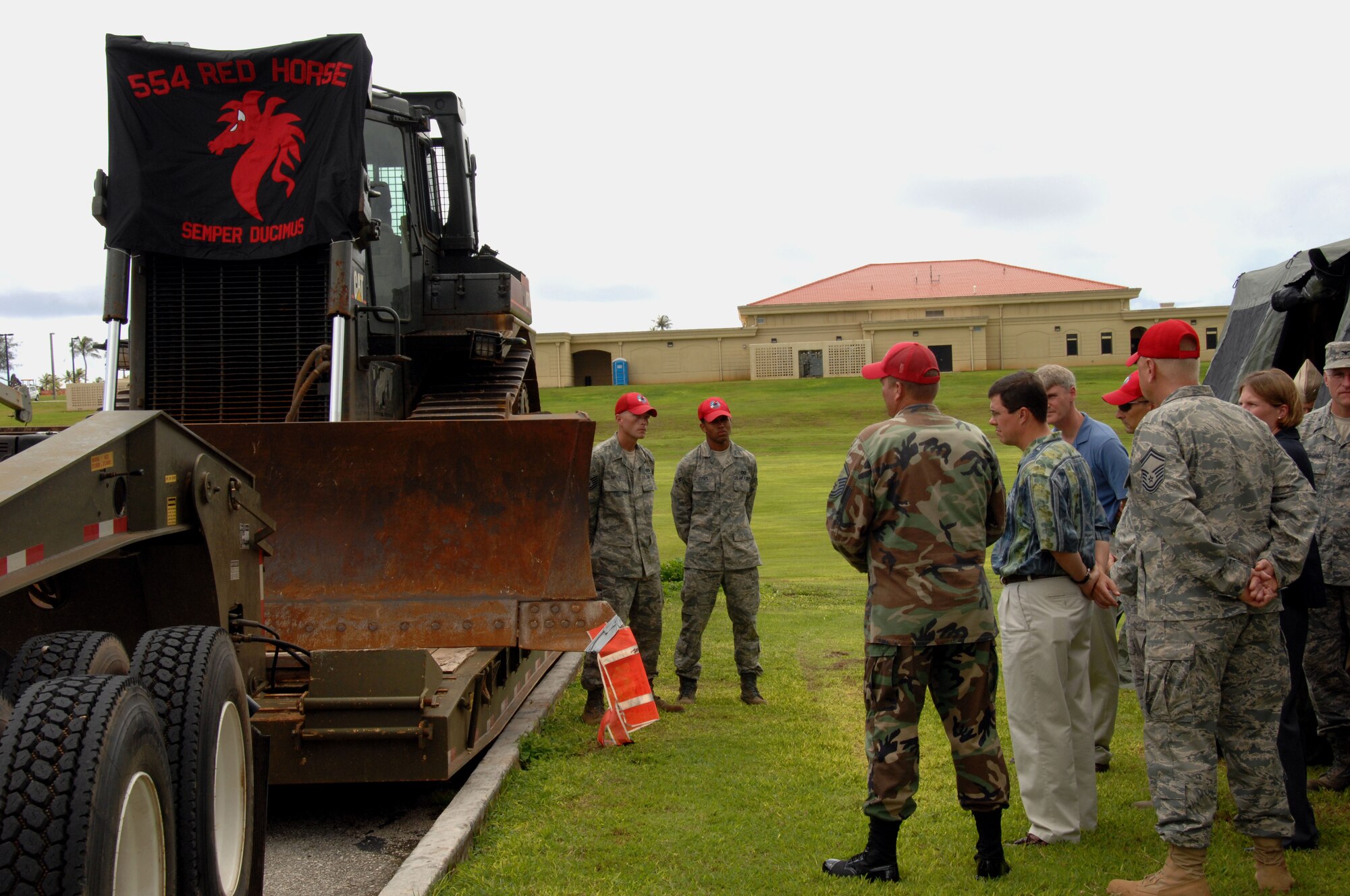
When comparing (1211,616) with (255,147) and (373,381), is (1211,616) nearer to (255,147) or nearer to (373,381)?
(373,381)

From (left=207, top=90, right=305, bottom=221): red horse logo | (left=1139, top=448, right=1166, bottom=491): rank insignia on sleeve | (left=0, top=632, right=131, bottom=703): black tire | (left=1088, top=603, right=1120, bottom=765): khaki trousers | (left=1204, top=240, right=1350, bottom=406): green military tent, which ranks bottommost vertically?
(left=1088, top=603, right=1120, bottom=765): khaki trousers

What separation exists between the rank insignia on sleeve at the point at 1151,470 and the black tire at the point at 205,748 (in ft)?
9.98

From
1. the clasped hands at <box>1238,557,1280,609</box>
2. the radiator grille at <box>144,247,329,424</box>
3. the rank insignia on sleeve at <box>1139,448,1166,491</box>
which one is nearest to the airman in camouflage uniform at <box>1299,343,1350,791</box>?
the clasped hands at <box>1238,557,1280,609</box>

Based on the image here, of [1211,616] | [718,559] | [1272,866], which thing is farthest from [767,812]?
[718,559]

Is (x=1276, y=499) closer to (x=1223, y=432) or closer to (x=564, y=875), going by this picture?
(x=1223, y=432)

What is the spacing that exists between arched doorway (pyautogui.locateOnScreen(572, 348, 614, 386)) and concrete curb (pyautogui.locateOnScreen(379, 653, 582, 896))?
54854mm

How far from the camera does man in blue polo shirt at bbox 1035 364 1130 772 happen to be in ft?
18.9

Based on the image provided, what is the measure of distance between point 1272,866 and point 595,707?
3.82 metres

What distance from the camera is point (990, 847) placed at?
4.45m

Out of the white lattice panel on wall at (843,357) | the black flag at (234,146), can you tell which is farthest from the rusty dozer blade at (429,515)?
the white lattice panel on wall at (843,357)

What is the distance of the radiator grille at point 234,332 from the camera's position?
7.48m

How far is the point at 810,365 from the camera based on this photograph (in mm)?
59781

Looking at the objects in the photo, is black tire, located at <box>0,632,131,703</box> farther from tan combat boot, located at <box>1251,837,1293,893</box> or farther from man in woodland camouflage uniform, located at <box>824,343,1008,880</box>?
tan combat boot, located at <box>1251,837,1293,893</box>

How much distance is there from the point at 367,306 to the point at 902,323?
5372 cm
